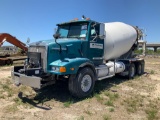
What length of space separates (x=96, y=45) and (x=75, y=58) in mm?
1668

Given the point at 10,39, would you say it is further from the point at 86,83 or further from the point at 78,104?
the point at 78,104

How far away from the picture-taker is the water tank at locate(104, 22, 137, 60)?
10.5m

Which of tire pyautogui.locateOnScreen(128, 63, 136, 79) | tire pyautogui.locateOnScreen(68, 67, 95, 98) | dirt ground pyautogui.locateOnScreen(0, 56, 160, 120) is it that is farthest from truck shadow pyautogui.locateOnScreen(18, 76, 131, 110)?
tire pyautogui.locateOnScreen(128, 63, 136, 79)

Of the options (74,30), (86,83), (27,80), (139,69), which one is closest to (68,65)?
(86,83)

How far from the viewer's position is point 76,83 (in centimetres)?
756

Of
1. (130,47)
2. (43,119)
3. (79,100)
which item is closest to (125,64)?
(130,47)

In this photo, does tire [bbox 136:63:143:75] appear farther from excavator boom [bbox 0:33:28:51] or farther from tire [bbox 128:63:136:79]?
excavator boom [bbox 0:33:28:51]

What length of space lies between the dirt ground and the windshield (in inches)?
91.8

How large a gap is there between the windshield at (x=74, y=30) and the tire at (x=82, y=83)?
158 centimetres

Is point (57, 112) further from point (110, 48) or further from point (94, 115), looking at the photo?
point (110, 48)

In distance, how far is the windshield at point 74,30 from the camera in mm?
8797

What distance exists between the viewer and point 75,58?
26.3 ft

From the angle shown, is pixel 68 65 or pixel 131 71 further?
pixel 131 71

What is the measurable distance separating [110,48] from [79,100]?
3910 millimetres
